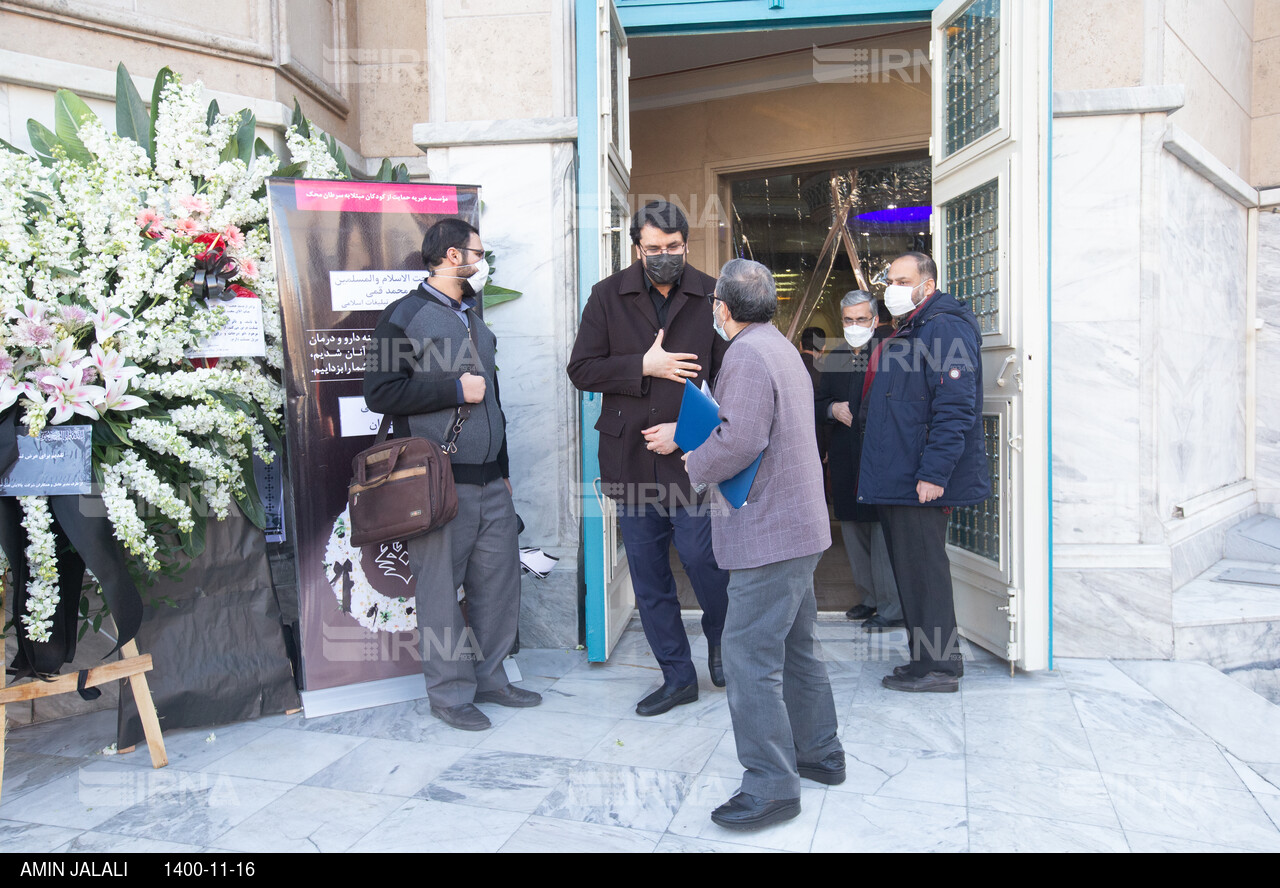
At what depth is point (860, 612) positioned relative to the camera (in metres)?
4.82

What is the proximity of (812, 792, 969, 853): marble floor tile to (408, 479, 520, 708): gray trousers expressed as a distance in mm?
1468

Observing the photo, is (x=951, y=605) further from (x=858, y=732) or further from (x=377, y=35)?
(x=377, y=35)

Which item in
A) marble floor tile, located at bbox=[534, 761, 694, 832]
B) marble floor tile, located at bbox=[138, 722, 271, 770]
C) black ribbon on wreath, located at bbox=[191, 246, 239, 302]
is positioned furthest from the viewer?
black ribbon on wreath, located at bbox=[191, 246, 239, 302]

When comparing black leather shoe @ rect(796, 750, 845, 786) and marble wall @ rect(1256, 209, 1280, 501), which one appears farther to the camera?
marble wall @ rect(1256, 209, 1280, 501)

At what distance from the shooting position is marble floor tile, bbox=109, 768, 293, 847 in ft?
8.50

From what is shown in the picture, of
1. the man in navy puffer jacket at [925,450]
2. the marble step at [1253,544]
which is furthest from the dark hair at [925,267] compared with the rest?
the marble step at [1253,544]

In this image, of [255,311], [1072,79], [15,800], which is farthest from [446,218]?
[1072,79]

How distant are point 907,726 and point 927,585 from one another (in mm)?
617

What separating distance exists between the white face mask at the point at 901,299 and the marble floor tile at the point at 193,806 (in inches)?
113

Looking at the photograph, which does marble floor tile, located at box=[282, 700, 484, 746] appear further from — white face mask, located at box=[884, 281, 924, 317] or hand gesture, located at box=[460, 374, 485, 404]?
white face mask, located at box=[884, 281, 924, 317]

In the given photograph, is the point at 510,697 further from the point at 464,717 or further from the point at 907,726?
the point at 907,726

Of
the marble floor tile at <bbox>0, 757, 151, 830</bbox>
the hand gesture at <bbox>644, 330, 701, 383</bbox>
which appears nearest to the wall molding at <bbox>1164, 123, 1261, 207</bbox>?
the hand gesture at <bbox>644, 330, 701, 383</bbox>

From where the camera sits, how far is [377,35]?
5344mm

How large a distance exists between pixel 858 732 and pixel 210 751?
2.30 meters
